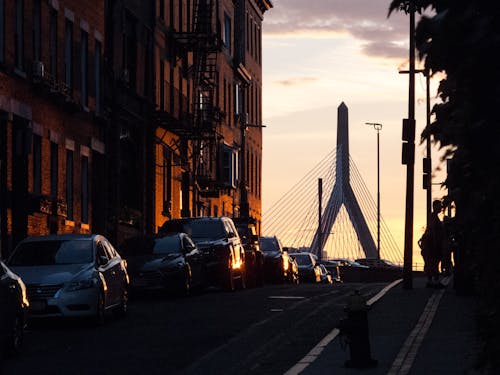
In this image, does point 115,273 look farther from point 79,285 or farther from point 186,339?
point 186,339

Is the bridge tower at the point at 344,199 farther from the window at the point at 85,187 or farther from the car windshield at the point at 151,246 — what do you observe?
the car windshield at the point at 151,246

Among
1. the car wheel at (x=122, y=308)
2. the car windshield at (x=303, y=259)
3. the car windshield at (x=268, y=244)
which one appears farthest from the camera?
the car windshield at (x=303, y=259)

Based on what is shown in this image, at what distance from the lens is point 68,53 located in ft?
127

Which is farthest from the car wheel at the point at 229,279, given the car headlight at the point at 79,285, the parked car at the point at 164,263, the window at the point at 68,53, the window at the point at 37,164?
the car headlight at the point at 79,285

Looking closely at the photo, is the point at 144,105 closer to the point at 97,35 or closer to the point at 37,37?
the point at 97,35

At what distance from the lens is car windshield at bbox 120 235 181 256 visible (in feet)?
102

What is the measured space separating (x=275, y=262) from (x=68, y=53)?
12.1 m

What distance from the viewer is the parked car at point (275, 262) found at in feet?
155

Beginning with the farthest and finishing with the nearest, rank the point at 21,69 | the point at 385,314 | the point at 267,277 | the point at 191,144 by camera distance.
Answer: the point at 191,144 < the point at 267,277 < the point at 21,69 < the point at 385,314

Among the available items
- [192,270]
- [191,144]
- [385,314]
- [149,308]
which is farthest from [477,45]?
[191,144]

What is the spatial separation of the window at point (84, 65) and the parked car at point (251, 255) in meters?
6.11

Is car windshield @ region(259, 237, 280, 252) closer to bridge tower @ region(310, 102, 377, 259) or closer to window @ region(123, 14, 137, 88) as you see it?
window @ region(123, 14, 137, 88)

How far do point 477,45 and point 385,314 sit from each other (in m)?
15.5

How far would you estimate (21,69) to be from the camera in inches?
1332
